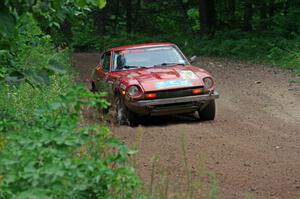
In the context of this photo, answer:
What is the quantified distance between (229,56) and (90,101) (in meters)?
22.5

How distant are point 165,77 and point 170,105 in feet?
1.75

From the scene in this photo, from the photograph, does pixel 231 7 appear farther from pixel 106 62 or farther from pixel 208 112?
pixel 208 112

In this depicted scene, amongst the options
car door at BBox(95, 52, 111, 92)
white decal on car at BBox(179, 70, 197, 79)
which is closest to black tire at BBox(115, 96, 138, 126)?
car door at BBox(95, 52, 111, 92)

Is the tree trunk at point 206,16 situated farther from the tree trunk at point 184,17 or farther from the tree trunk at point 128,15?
the tree trunk at point 128,15

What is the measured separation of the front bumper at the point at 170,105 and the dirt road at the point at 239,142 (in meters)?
0.29

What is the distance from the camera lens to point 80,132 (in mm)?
4195

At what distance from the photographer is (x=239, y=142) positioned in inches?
414

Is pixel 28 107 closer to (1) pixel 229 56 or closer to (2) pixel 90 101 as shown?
(2) pixel 90 101

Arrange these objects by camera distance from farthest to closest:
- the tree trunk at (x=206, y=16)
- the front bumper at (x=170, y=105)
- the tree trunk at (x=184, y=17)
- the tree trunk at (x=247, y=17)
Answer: the tree trunk at (x=184, y=17), the tree trunk at (x=206, y=16), the tree trunk at (x=247, y=17), the front bumper at (x=170, y=105)

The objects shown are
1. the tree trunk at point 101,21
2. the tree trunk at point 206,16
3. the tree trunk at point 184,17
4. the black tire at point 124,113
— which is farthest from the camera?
the tree trunk at point 184,17

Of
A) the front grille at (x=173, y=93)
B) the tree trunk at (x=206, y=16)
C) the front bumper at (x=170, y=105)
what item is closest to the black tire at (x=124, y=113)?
the front bumper at (x=170, y=105)

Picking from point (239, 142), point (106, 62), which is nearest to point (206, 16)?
point (106, 62)

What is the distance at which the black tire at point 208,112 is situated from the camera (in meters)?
12.6

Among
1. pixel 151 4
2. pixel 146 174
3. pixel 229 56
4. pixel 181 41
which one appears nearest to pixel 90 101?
pixel 146 174
